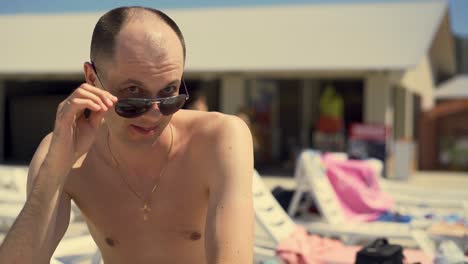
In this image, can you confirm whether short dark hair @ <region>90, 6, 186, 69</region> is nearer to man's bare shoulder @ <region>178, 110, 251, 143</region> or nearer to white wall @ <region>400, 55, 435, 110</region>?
man's bare shoulder @ <region>178, 110, 251, 143</region>

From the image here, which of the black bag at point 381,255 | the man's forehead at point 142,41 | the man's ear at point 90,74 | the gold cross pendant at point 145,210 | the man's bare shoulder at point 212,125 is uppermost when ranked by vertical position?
the man's forehead at point 142,41

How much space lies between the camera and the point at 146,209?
1906 millimetres

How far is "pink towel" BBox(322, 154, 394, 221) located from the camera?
20.6ft

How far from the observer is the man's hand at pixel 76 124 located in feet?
5.22

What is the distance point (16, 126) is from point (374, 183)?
15346 mm

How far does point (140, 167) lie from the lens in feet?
6.29

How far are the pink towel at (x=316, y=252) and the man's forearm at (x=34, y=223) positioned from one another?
228cm

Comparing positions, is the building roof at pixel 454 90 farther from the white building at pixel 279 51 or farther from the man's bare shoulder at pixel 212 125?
the man's bare shoulder at pixel 212 125

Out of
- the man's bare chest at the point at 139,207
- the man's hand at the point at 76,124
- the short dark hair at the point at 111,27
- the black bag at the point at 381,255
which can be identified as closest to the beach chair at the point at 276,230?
the black bag at the point at 381,255

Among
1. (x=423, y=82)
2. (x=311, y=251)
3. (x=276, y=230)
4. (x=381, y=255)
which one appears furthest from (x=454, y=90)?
(x=381, y=255)

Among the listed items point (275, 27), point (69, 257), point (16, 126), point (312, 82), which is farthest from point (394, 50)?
point (16, 126)

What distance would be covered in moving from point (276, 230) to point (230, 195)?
277 cm

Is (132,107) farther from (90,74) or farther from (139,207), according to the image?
(139,207)

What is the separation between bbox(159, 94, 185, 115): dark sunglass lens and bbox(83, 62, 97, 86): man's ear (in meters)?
0.23
